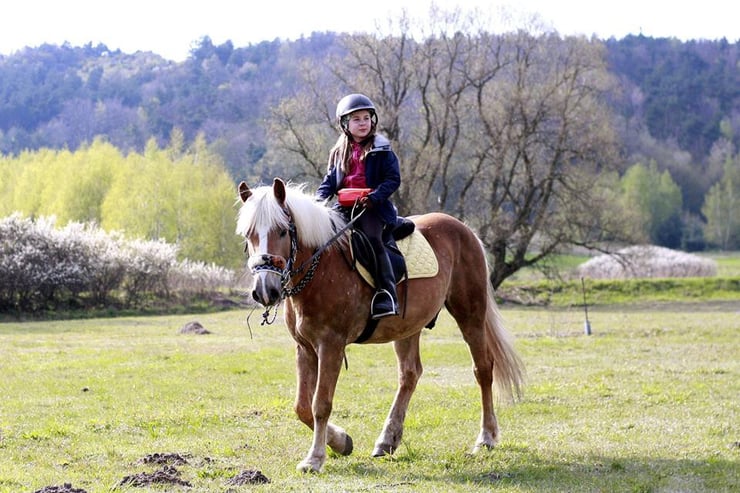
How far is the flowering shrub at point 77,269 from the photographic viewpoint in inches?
1364

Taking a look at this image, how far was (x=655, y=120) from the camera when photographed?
380ft

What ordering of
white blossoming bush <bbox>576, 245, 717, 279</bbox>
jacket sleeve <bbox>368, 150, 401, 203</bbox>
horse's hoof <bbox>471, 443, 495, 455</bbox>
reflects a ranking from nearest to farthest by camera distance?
jacket sleeve <bbox>368, 150, 401, 203</bbox>
horse's hoof <bbox>471, 443, 495, 455</bbox>
white blossoming bush <bbox>576, 245, 717, 279</bbox>

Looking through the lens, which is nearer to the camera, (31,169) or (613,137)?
(613,137)

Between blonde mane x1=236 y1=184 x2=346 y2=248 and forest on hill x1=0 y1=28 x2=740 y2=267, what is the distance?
34.5 m

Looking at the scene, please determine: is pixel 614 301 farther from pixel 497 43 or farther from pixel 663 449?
pixel 663 449

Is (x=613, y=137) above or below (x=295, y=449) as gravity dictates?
above

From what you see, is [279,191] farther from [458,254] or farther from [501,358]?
[501,358]

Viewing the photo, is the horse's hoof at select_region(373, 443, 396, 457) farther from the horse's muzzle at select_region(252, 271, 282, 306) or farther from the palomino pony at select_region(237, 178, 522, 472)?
the horse's muzzle at select_region(252, 271, 282, 306)

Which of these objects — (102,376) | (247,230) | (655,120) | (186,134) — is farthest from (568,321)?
(186,134)

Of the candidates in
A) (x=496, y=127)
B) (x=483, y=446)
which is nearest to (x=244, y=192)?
(x=483, y=446)

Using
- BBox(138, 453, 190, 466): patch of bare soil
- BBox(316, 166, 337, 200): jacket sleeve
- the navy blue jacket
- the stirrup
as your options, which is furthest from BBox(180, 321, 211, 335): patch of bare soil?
the stirrup

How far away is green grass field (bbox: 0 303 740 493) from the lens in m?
7.34

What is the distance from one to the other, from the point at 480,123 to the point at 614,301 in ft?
→ 38.4

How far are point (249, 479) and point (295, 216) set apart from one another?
2177mm
